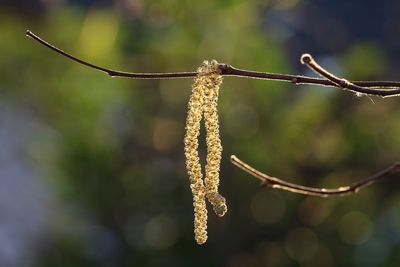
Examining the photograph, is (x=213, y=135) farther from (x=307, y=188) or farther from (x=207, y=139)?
(x=307, y=188)

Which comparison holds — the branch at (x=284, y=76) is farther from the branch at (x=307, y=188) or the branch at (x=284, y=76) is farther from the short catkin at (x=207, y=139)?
the branch at (x=307, y=188)

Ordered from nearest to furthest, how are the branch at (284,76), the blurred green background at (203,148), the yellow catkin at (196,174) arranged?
the branch at (284,76) → the yellow catkin at (196,174) → the blurred green background at (203,148)

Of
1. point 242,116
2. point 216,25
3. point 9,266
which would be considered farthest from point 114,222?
point 9,266

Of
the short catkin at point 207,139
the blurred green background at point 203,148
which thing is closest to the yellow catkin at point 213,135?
the short catkin at point 207,139

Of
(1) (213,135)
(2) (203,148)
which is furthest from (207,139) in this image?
(2) (203,148)

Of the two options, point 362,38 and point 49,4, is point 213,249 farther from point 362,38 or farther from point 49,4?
point 362,38

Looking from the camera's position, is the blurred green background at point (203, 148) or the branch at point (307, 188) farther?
the blurred green background at point (203, 148)

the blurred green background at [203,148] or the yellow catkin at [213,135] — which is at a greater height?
the blurred green background at [203,148]
